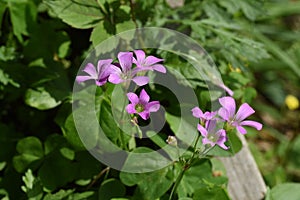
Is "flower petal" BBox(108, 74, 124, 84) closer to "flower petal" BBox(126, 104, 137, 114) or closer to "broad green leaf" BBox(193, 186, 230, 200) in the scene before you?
"flower petal" BBox(126, 104, 137, 114)

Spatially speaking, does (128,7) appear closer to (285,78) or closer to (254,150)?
(254,150)

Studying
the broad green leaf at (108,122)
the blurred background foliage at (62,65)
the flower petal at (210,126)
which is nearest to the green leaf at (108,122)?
the broad green leaf at (108,122)

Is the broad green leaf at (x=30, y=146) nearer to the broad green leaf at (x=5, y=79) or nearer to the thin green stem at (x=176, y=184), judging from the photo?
the broad green leaf at (x=5, y=79)

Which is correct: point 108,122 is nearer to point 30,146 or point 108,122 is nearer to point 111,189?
point 111,189

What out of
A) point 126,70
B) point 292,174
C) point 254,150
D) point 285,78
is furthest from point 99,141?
point 285,78

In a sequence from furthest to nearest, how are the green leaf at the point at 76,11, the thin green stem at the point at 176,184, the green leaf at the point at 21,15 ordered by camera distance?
the green leaf at the point at 21,15, the green leaf at the point at 76,11, the thin green stem at the point at 176,184

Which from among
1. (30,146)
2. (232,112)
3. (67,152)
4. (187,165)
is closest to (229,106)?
(232,112)
